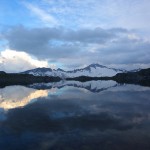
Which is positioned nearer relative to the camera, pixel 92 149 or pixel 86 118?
pixel 92 149

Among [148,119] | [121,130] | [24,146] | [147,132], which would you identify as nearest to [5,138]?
[24,146]

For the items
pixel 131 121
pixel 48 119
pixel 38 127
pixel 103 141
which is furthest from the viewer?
pixel 48 119

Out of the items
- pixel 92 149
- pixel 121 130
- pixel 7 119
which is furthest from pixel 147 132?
pixel 7 119

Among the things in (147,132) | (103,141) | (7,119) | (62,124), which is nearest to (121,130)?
(147,132)

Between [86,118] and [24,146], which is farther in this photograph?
[86,118]

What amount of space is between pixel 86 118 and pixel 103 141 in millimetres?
13786

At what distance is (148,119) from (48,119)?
13.1m

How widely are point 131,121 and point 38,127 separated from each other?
465 inches

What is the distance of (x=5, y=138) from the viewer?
28062 millimetres

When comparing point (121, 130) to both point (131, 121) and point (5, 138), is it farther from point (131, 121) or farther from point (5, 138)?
point (5, 138)

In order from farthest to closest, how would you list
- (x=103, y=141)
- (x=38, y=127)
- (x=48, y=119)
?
(x=48, y=119) → (x=38, y=127) → (x=103, y=141)

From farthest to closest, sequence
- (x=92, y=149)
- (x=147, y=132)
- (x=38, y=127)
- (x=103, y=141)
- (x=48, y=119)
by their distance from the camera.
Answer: (x=48, y=119) < (x=38, y=127) < (x=147, y=132) < (x=103, y=141) < (x=92, y=149)

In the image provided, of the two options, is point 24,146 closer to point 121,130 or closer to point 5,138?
point 5,138

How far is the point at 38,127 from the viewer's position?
3369 centimetres
